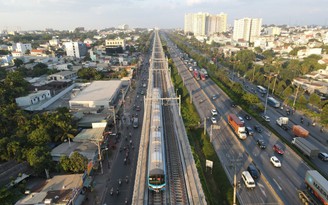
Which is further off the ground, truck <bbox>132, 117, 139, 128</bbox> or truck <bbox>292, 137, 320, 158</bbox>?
truck <bbox>292, 137, 320, 158</bbox>

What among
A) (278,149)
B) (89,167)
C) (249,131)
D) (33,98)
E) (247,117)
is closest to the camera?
(89,167)

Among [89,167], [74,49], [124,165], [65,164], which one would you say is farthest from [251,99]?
[74,49]

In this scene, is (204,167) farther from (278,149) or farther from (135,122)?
(135,122)

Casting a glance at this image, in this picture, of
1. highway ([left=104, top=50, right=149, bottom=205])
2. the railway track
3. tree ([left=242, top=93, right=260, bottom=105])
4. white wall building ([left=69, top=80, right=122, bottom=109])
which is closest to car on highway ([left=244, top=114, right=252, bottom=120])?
tree ([left=242, top=93, right=260, bottom=105])

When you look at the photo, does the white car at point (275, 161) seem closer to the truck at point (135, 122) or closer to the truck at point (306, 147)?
the truck at point (306, 147)

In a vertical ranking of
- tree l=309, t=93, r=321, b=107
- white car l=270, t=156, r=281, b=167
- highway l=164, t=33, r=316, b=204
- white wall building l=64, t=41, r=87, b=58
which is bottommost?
highway l=164, t=33, r=316, b=204

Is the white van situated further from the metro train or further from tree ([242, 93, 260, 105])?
tree ([242, 93, 260, 105])

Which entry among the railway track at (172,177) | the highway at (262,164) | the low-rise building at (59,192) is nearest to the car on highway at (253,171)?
the highway at (262,164)
